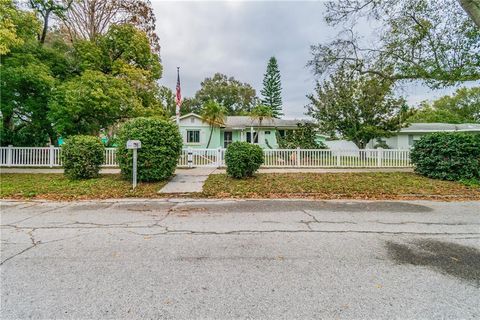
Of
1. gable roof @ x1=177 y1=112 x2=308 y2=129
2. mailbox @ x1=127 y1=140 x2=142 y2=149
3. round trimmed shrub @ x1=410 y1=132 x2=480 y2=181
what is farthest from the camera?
gable roof @ x1=177 y1=112 x2=308 y2=129

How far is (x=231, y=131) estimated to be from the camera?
2552 centimetres

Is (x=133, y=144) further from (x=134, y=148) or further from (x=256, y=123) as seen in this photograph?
(x=256, y=123)

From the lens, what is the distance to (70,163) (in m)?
9.29

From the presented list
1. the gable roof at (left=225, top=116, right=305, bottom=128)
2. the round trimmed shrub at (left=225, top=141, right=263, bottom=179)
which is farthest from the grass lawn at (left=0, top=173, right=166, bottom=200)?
the gable roof at (left=225, top=116, right=305, bottom=128)

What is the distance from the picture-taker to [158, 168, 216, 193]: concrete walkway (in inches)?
332

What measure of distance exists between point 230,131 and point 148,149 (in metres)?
17.1

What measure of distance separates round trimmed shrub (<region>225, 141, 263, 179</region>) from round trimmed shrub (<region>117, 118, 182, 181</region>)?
228 cm

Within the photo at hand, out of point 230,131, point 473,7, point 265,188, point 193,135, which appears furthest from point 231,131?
point 473,7

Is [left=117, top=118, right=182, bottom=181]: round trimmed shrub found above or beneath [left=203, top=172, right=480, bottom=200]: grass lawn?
above

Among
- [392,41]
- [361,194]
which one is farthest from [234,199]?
[392,41]

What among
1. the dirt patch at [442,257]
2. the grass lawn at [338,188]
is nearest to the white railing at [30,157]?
the grass lawn at [338,188]

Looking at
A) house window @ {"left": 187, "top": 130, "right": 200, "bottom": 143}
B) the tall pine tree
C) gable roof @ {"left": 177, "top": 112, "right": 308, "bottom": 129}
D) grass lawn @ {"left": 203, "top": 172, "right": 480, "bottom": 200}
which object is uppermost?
the tall pine tree

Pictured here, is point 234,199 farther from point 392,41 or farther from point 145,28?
point 145,28

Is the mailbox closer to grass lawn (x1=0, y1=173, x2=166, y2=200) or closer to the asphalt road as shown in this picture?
grass lawn (x1=0, y1=173, x2=166, y2=200)
